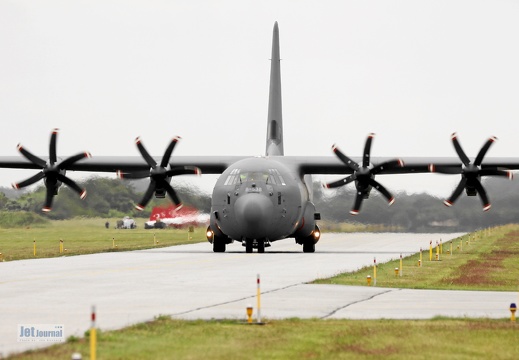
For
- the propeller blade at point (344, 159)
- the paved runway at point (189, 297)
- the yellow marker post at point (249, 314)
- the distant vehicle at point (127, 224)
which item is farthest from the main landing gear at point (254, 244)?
the distant vehicle at point (127, 224)

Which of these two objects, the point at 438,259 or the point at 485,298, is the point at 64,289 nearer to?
the point at 485,298

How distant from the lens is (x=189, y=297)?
812 inches

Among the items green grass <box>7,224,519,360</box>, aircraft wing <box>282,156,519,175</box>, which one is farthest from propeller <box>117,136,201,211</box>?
green grass <box>7,224,519,360</box>

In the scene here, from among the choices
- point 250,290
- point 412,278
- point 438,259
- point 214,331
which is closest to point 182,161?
point 438,259

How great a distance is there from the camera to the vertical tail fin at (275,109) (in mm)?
49844

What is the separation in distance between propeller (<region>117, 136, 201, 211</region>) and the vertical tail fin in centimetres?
697

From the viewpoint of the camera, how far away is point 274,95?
52062 millimetres

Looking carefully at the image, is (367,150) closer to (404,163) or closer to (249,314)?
(404,163)

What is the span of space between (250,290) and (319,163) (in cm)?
2372

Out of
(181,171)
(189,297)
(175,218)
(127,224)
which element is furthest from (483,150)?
(127,224)

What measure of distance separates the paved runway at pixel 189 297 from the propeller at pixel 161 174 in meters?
11.8

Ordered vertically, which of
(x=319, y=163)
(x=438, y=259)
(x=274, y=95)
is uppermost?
(x=274, y=95)

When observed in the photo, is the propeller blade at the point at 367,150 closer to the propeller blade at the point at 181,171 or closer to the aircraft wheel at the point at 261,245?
the aircraft wheel at the point at 261,245

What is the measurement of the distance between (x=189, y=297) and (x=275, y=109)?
31.6 m
